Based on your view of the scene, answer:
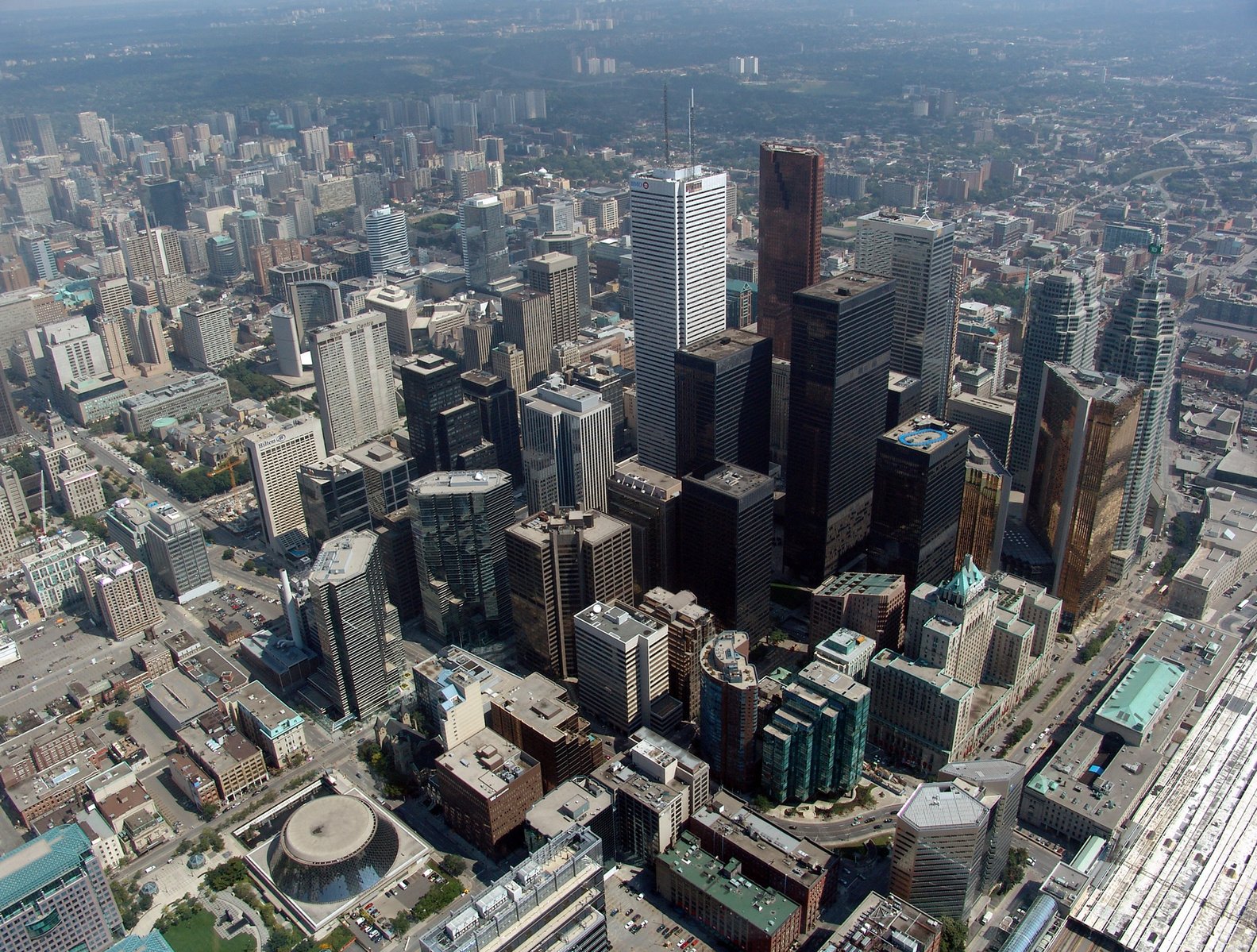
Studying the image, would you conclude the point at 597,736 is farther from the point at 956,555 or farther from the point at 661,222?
the point at 661,222

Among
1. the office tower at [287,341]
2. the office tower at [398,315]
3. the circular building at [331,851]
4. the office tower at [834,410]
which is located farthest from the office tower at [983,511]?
the office tower at [287,341]

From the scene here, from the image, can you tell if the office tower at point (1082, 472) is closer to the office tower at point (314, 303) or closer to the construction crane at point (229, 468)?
the construction crane at point (229, 468)

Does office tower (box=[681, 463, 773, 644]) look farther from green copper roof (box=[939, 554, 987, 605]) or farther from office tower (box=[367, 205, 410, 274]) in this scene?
office tower (box=[367, 205, 410, 274])

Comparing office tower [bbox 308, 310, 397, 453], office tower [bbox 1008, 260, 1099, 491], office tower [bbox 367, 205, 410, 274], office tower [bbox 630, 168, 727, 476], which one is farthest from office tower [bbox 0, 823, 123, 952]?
office tower [bbox 367, 205, 410, 274]

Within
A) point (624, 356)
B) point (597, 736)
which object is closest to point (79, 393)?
point (624, 356)

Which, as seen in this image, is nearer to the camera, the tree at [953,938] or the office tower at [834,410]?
the tree at [953,938]

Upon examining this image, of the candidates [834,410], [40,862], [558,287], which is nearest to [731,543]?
[834,410]
